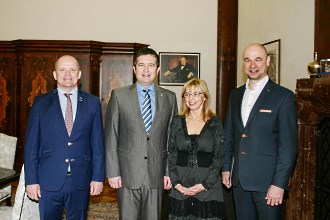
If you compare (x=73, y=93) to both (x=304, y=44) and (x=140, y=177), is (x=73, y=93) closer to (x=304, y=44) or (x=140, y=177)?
(x=140, y=177)

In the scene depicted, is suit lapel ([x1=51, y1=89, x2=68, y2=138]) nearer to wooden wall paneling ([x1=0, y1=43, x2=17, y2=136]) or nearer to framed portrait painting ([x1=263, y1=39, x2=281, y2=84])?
framed portrait painting ([x1=263, y1=39, x2=281, y2=84])

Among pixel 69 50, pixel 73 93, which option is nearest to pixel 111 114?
pixel 73 93

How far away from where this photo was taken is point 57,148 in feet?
8.98

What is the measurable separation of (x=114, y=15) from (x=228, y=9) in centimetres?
220

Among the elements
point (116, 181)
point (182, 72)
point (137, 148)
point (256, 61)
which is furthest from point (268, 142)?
point (182, 72)

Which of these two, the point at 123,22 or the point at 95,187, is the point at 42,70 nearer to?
the point at 123,22

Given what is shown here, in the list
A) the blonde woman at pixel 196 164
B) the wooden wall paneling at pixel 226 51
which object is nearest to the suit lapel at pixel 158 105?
the blonde woman at pixel 196 164

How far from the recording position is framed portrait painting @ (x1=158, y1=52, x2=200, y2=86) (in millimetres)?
7816

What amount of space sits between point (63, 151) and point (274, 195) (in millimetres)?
1463

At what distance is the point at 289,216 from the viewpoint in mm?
3398

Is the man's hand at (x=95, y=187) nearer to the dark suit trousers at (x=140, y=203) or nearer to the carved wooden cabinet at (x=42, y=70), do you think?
the dark suit trousers at (x=140, y=203)

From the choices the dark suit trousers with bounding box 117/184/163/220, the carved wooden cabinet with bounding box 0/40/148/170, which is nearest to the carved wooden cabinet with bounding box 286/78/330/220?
the dark suit trousers with bounding box 117/184/163/220

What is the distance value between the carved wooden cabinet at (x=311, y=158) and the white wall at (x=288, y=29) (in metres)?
1.58

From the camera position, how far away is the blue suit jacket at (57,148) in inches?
107
